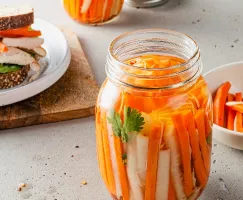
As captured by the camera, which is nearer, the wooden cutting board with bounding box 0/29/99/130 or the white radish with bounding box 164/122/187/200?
the white radish with bounding box 164/122/187/200

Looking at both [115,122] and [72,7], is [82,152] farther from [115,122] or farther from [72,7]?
[72,7]

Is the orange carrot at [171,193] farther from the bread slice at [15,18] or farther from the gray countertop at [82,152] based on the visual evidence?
the bread slice at [15,18]

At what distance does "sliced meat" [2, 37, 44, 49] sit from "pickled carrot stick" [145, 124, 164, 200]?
645 millimetres

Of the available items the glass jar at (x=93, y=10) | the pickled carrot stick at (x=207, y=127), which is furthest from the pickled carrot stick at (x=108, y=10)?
the pickled carrot stick at (x=207, y=127)

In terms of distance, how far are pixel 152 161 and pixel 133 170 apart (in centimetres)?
4

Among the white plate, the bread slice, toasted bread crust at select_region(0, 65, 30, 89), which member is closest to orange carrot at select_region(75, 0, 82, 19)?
the white plate

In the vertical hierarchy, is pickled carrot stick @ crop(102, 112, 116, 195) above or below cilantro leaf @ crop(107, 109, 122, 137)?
below

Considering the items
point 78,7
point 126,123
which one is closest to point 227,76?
point 126,123

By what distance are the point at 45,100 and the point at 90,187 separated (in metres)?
0.34

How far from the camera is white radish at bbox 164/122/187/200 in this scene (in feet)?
2.93

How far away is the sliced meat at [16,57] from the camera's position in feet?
4.61

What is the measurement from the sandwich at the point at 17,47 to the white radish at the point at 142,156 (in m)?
0.59

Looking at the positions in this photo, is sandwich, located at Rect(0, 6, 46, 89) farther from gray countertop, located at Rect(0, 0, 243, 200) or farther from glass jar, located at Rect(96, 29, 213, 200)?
glass jar, located at Rect(96, 29, 213, 200)

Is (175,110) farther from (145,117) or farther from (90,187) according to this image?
(90,187)
